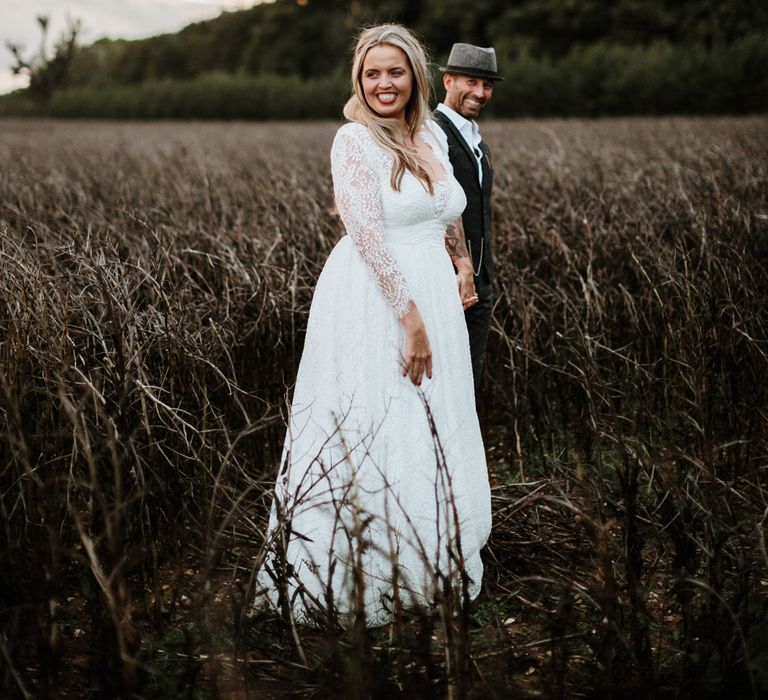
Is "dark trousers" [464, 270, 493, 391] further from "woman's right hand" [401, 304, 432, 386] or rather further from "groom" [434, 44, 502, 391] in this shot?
"woman's right hand" [401, 304, 432, 386]

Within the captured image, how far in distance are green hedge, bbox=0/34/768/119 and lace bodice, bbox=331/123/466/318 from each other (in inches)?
568

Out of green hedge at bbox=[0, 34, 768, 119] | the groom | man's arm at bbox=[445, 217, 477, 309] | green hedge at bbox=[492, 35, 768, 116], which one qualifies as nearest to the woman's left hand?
man's arm at bbox=[445, 217, 477, 309]

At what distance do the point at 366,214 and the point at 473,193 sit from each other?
0.87 meters

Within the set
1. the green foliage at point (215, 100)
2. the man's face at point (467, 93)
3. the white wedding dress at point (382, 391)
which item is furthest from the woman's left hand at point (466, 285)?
the green foliage at point (215, 100)

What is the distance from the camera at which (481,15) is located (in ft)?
135

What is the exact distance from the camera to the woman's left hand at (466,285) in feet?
8.12

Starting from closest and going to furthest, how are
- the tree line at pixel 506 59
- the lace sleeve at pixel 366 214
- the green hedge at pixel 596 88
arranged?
the lace sleeve at pixel 366 214, the green hedge at pixel 596 88, the tree line at pixel 506 59

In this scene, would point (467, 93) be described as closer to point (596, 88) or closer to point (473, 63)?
point (473, 63)

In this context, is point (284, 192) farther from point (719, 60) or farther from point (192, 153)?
point (719, 60)

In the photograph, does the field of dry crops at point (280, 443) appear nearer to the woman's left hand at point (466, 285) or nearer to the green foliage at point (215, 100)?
the woman's left hand at point (466, 285)

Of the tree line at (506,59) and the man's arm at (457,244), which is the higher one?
the tree line at (506,59)

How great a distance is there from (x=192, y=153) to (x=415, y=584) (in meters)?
8.20

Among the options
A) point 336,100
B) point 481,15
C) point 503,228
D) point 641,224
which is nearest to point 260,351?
point 503,228

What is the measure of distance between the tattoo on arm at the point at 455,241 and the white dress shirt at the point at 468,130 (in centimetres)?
30
